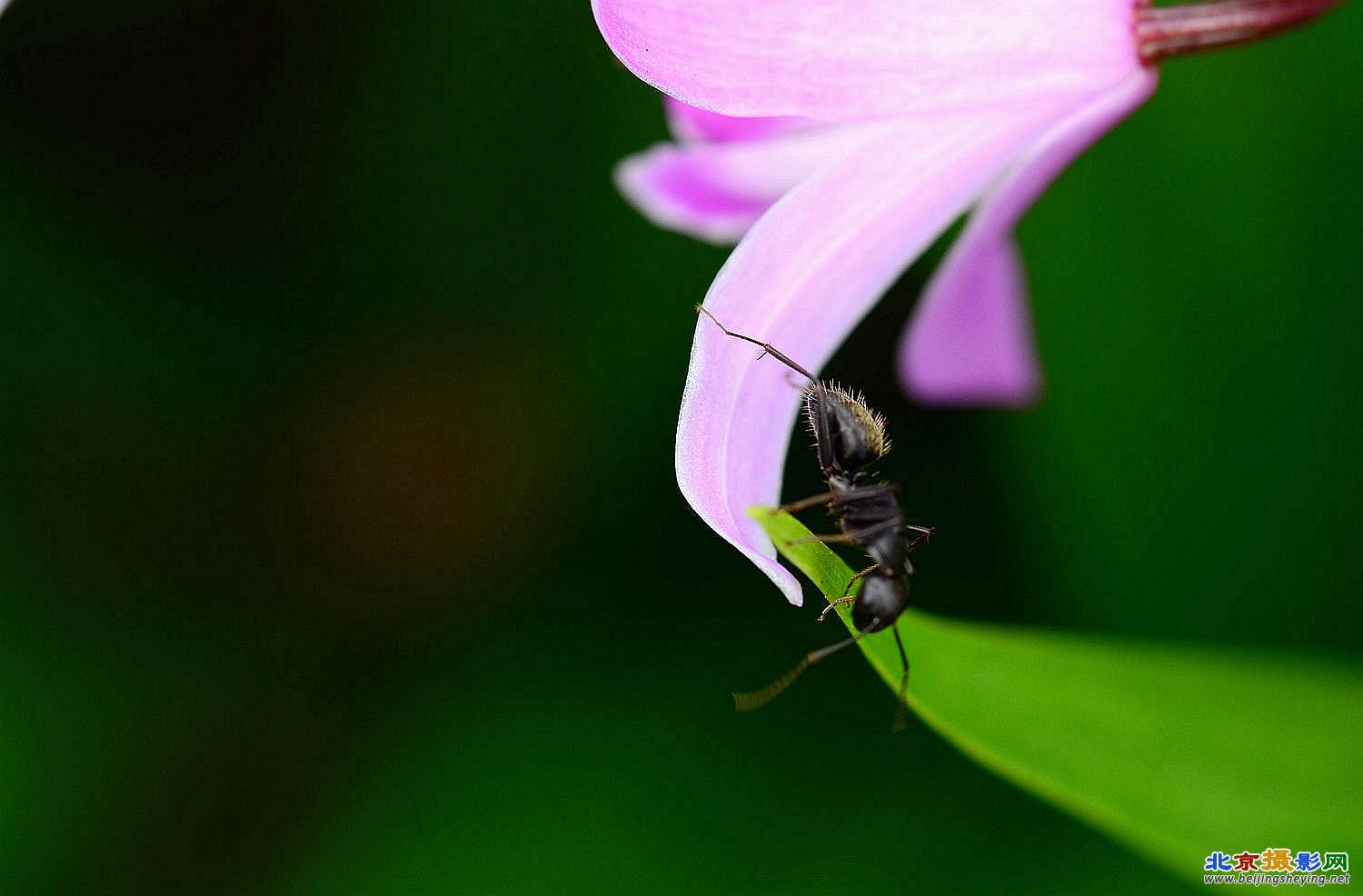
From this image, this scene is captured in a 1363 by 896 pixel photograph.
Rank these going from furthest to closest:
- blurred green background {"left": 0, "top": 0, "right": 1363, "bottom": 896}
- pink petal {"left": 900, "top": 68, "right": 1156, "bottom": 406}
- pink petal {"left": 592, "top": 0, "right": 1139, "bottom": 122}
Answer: blurred green background {"left": 0, "top": 0, "right": 1363, "bottom": 896} → pink petal {"left": 900, "top": 68, "right": 1156, "bottom": 406} → pink petal {"left": 592, "top": 0, "right": 1139, "bottom": 122}

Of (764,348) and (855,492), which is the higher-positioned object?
(764,348)

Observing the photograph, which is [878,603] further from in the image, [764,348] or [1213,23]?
[1213,23]

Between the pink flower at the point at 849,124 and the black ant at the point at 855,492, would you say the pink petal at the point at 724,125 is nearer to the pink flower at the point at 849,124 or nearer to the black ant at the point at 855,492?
the pink flower at the point at 849,124

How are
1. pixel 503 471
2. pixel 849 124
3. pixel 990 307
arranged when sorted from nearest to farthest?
1. pixel 849 124
2. pixel 990 307
3. pixel 503 471

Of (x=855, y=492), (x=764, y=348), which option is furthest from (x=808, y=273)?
(x=855, y=492)

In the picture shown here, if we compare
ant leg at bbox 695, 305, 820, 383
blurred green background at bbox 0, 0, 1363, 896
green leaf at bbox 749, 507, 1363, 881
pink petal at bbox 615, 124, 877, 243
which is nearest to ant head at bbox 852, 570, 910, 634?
green leaf at bbox 749, 507, 1363, 881

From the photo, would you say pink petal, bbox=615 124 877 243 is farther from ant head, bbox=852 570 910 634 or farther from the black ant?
ant head, bbox=852 570 910 634

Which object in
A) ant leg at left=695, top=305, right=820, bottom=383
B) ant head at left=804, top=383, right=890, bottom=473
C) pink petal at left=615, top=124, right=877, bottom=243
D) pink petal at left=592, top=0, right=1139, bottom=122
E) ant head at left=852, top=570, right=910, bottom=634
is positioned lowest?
ant head at left=852, top=570, right=910, bottom=634

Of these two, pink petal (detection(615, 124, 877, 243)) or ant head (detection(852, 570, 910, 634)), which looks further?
pink petal (detection(615, 124, 877, 243))
